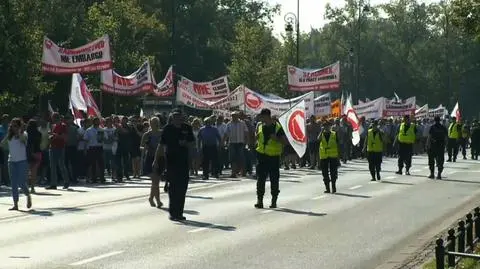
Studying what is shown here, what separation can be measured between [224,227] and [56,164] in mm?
10529

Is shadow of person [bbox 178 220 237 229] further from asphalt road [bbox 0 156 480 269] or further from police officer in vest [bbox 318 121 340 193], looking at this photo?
police officer in vest [bbox 318 121 340 193]

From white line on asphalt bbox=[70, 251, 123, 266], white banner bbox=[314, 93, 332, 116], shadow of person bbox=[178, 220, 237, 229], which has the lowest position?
white line on asphalt bbox=[70, 251, 123, 266]

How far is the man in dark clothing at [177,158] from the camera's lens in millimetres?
18750

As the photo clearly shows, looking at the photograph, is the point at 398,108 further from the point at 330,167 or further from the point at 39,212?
the point at 39,212

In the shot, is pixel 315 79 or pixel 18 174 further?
pixel 315 79

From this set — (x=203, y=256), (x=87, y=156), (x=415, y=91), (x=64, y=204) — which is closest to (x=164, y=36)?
(x=415, y=91)

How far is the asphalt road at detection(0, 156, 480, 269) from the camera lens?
45.2 feet

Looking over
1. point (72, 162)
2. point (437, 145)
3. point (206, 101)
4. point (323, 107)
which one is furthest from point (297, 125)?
point (323, 107)

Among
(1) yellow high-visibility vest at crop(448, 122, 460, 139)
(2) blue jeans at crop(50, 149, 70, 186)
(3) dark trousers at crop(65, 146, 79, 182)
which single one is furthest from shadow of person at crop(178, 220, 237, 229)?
(1) yellow high-visibility vest at crop(448, 122, 460, 139)

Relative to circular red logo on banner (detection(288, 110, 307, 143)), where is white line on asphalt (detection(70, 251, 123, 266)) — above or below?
below

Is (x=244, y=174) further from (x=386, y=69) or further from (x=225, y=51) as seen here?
(x=386, y=69)

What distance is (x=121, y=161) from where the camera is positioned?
30.9 meters

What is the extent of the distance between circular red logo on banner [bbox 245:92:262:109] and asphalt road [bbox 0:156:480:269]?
14.7 meters

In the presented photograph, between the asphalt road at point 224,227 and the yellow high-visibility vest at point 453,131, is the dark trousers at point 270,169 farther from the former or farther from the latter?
the yellow high-visibility vest at point 453,131
